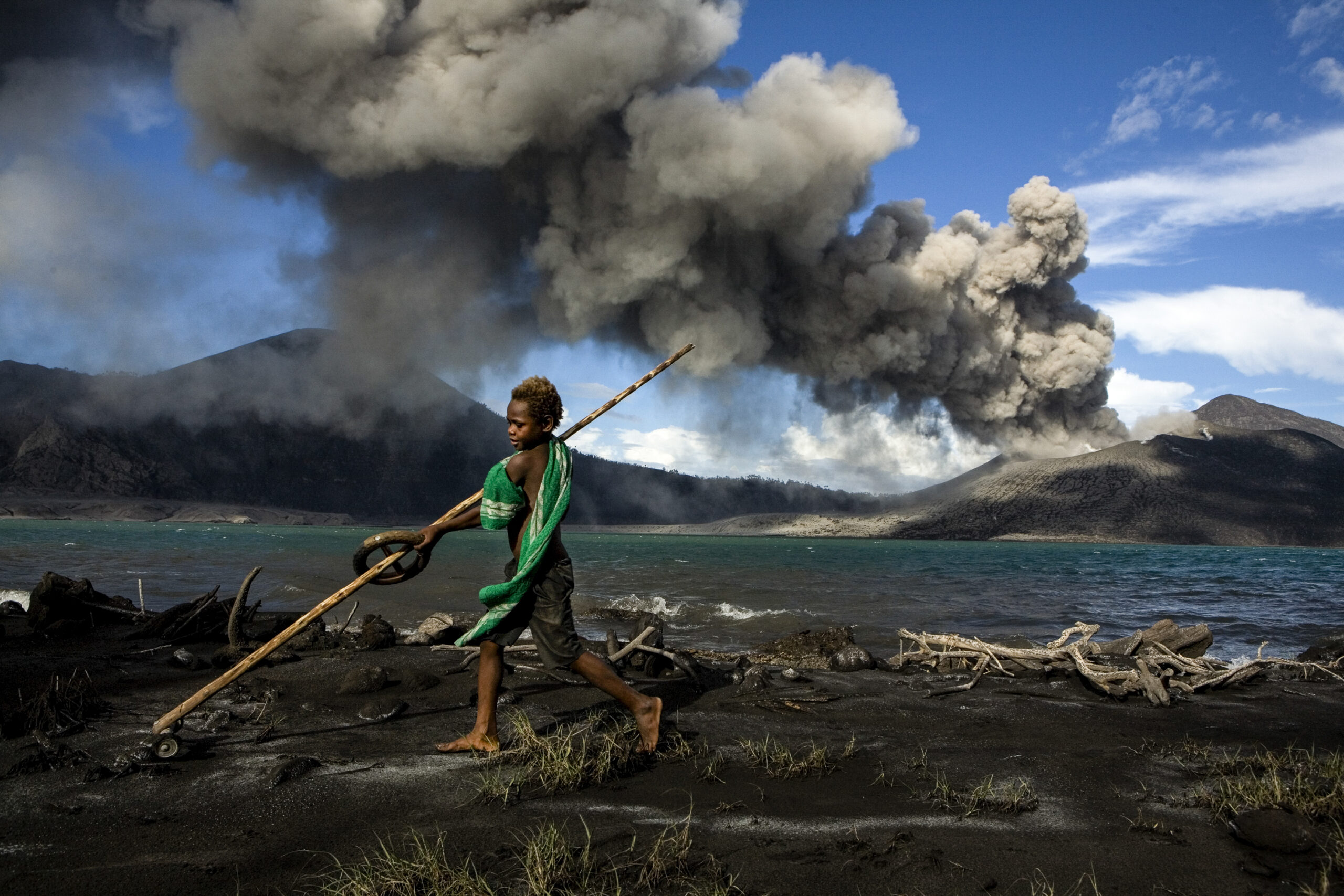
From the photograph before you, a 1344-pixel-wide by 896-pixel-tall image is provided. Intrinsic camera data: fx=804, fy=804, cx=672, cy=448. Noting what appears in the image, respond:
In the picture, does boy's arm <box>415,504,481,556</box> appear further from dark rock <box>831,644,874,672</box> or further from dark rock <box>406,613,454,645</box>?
dark rock <box>831,644,874,672</box>

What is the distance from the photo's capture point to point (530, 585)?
12.3 ft

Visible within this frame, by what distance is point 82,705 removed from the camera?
4.14m

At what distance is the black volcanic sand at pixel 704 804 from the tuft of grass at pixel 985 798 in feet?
0.18

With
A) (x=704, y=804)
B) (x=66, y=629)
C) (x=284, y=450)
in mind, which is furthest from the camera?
(x=284, y=450)

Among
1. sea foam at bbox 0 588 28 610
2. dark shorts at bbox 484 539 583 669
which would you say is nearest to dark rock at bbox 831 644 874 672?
dark shorts at bbox 484 539 583 669

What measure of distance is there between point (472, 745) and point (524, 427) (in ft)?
4.88

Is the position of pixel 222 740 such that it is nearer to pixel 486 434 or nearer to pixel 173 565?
pixel 173 565

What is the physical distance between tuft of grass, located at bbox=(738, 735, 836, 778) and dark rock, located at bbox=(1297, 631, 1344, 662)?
656cm

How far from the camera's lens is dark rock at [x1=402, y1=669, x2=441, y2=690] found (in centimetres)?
523

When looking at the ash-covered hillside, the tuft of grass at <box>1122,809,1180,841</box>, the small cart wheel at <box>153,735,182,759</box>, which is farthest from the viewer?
the ash-covered hillside

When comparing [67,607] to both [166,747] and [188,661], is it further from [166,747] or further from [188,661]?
[166,747]

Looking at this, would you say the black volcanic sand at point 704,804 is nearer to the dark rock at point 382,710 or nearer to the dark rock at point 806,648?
the dark rock at point 382,710

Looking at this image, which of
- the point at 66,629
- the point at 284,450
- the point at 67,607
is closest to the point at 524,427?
the point at 66,629

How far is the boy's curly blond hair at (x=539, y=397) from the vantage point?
3.82m
